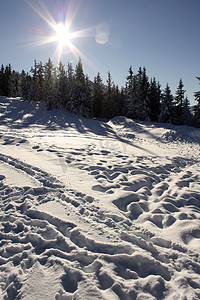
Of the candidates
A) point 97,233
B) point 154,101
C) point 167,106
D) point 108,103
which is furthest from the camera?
point 108,103

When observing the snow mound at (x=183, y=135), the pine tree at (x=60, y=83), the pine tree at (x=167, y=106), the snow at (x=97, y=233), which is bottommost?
the snow at (x=97, y=233)

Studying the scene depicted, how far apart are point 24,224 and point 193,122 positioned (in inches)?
1661

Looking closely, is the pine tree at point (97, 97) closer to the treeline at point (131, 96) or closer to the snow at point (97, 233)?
the treeline at point (131, 96)

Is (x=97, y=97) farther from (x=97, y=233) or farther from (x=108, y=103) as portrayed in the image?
(x=97, y=233)

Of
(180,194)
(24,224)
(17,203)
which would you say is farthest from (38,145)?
(180,194)

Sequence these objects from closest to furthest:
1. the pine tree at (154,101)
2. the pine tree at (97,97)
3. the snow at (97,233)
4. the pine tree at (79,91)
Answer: the snow at (97,233)
the pine tree at (79,91)
the pine tree at (154,101)
the pine tree at (97,97)

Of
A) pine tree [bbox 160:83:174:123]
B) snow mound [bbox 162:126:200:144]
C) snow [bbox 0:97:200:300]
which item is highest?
pine tree [bbox 160:83:174:123]

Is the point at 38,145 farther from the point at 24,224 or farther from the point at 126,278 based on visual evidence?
the point at 126,278

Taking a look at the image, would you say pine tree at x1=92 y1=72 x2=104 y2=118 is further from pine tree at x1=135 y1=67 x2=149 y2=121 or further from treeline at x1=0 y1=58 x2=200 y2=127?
pine tree at x1=135 y1=67 x2=149 y2=121

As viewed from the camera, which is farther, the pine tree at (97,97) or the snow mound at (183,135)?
the pine tree at (97,97)

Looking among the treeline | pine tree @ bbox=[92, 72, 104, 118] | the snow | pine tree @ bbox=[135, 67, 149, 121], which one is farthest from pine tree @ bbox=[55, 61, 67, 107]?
the snow

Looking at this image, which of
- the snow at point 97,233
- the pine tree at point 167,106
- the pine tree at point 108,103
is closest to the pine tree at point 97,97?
the pine tree at point 108,103

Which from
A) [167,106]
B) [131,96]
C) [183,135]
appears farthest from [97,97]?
[183,135]

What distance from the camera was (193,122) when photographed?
38938 millimetres
